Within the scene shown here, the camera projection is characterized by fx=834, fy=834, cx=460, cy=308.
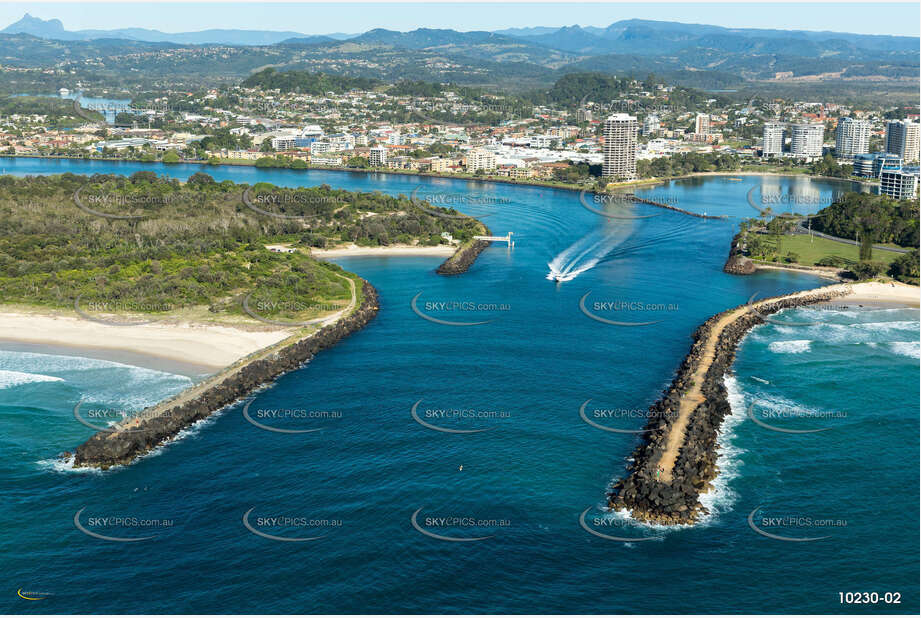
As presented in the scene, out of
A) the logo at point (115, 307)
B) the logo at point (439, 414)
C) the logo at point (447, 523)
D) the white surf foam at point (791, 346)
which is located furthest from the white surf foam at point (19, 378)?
the white surf foam at point (791, 346)

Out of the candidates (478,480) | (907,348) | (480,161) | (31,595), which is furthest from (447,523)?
(480,161)

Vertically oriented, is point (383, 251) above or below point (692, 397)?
above

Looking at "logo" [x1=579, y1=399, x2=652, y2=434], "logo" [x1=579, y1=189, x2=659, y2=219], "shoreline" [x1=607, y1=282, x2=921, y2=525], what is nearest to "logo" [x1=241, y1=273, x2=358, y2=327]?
"logo" [x1=579, y1=399, x2=652, y2=434]

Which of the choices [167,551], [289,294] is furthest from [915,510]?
[289,294]

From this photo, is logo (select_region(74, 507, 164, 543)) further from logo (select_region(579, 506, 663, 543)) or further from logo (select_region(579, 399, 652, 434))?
logo (select_region(579, 399, 652, 434))

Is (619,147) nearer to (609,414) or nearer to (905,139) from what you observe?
(905,139)
